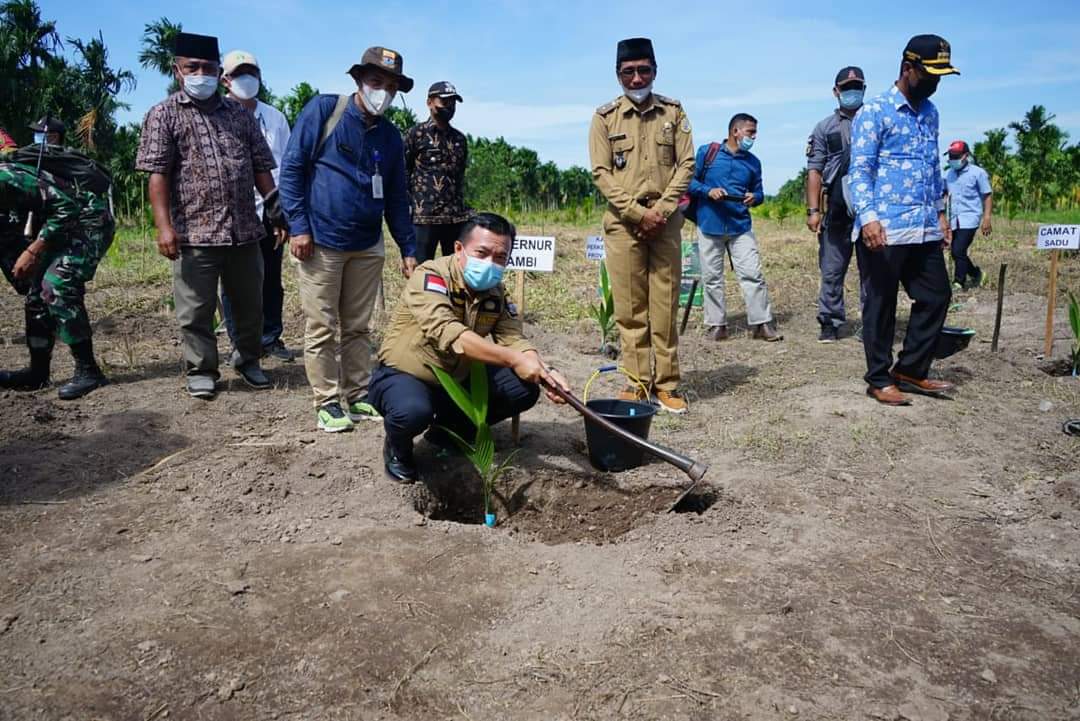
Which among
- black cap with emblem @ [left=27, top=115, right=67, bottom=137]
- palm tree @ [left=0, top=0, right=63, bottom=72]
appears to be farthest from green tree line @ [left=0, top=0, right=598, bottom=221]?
black cap with emblem @ [left=27, top=115, right=67, bottom=137]

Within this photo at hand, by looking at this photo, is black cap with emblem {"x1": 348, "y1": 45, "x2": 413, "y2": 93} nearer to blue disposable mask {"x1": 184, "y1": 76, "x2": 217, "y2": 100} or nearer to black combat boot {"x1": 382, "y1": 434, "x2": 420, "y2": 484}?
blue disposable mask {"x1": 184, "y1": 76, "x2": 217, "y2": 100}

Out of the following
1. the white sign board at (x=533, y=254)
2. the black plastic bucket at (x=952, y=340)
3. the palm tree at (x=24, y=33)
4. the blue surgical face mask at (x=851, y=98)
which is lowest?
the black plastic bucket at (x=952, y=340)

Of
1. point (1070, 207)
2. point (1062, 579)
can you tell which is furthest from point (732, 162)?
point (1070, 207)

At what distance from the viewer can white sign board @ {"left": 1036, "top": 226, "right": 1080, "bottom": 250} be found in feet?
18.4

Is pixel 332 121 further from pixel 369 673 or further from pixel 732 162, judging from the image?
pixel 732 162

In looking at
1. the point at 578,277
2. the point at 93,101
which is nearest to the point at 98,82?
the point at 93,101

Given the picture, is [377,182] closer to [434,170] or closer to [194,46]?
[194,46]

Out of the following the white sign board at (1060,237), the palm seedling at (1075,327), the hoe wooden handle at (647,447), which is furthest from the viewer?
the white sign board at (1060,237)

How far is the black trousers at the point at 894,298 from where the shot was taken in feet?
14.6

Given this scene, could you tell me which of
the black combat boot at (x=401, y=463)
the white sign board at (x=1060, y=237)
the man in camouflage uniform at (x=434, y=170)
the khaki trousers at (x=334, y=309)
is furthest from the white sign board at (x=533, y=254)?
the white sign board at (x=1060, y=237)

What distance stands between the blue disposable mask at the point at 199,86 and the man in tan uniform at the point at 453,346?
1.82m

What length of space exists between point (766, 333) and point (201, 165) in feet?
15.5

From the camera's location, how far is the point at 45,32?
23016 mm

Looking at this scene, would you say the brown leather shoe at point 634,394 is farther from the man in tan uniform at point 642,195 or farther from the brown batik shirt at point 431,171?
the brown batik shirt at point 431,171
